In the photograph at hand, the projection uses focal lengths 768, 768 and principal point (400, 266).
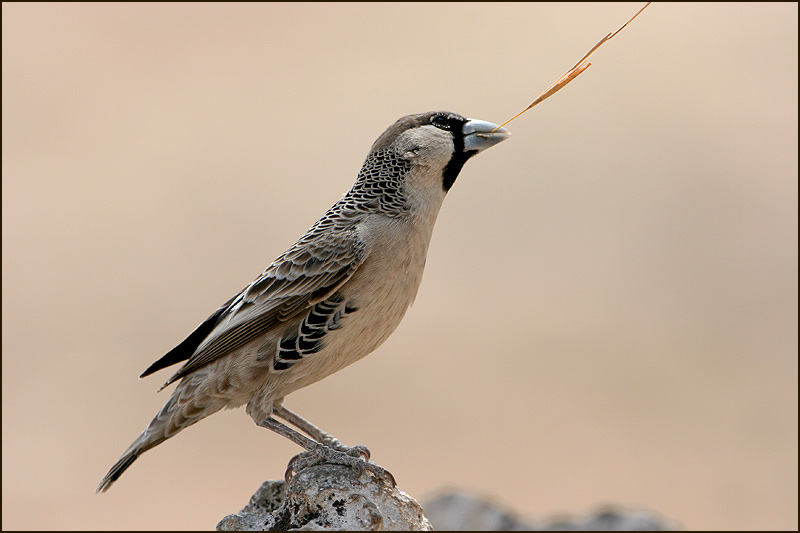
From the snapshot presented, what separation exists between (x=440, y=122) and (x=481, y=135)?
356 millimetres

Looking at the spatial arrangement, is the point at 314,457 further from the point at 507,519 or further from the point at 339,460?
the point at 507,519

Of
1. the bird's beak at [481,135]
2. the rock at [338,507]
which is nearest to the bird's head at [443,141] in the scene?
the bird's beak at [481,135]

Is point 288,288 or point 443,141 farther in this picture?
point 443,141

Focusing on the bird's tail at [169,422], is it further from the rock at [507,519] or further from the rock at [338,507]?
the rock at [507,519]

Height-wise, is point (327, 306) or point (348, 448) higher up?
point (327, 306)

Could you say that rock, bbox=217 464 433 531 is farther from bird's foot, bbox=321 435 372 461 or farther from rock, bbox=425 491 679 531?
rock, bbox=425 491 679 531

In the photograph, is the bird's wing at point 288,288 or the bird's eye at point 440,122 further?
the bird's eye at point 440,122

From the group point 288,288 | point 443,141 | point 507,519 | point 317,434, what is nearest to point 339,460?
point 317,434

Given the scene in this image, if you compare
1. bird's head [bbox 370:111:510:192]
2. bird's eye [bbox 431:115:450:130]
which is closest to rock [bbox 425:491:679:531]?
bird's head [bbox 370:111:510:192]

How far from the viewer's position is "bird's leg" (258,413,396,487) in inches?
219

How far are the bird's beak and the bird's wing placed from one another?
1186mm

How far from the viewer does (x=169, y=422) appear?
5887 mm

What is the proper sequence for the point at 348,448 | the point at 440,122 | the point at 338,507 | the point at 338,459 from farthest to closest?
the point at 440,122, the point at 348,448, the point at 338,459, the point at 338,507

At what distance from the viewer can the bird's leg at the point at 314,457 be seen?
5551 millimetres
